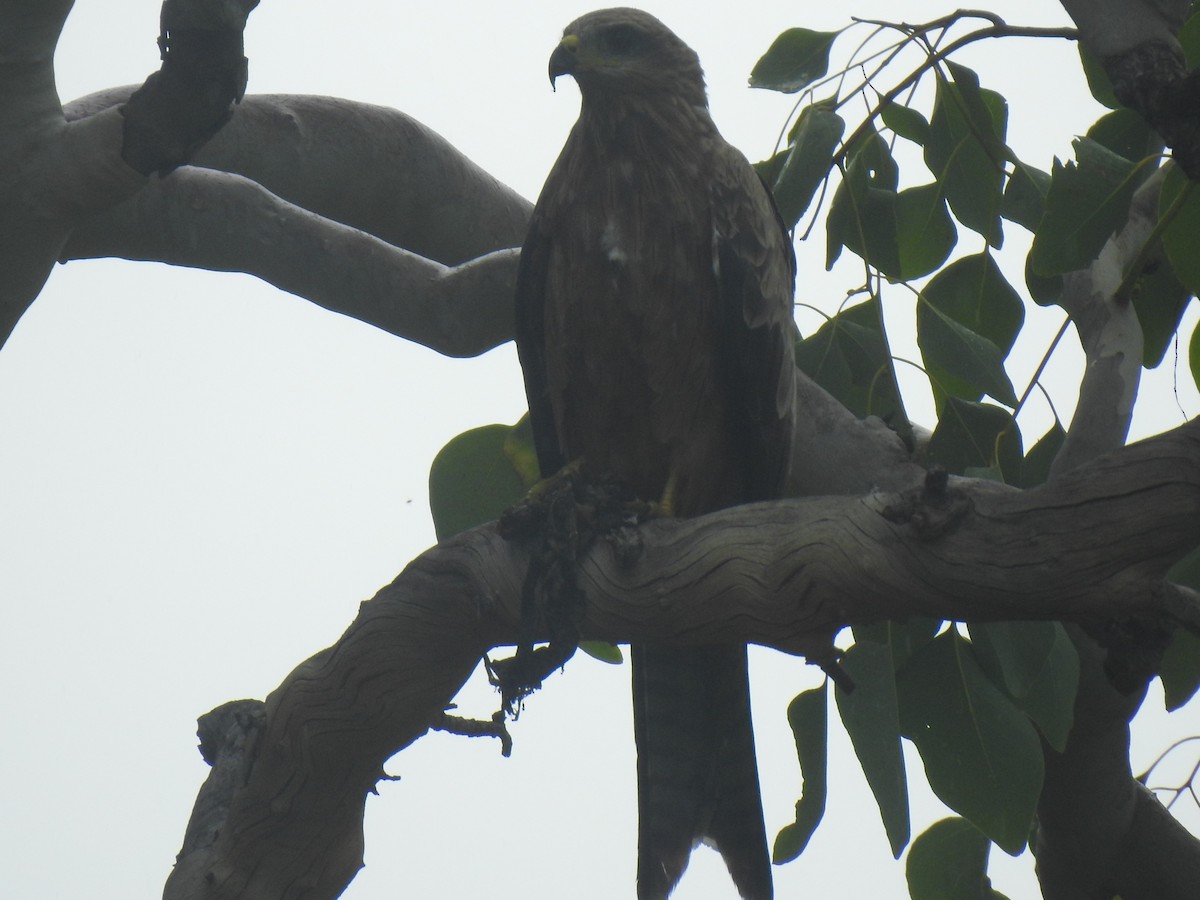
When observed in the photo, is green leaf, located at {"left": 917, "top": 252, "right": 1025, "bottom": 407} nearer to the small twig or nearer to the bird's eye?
the bird's eye

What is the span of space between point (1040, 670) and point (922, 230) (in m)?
1.45

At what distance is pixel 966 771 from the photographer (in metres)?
2.55

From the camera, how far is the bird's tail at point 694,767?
9.21 ft

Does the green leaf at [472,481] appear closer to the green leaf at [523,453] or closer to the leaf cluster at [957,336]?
the green leaf at [523,453]

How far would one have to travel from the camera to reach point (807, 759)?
2.83m

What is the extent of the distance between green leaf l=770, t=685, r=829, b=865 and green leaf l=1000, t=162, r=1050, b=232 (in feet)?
4.69

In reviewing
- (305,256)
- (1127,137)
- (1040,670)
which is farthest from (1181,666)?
(305,256)

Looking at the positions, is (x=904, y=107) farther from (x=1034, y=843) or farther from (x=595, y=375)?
(x=1034, y=843)

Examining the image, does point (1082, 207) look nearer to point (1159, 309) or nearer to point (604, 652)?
point (1159, 309)

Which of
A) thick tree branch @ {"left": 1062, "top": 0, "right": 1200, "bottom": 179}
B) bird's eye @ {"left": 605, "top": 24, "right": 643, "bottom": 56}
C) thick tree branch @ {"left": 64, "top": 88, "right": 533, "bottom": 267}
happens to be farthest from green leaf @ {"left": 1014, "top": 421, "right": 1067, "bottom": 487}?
Answer: thick tree branch @ {"left": 64, "top": 88, "right": 533, "bottom": 267}

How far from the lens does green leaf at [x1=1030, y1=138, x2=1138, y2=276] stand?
92.1 inches

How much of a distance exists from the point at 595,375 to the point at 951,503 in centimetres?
150

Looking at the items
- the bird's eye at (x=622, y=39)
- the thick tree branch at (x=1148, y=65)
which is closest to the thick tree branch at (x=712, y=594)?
the thick tree branch at (x=1148, y=65)

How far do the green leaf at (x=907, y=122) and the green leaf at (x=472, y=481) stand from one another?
1.41 meters
